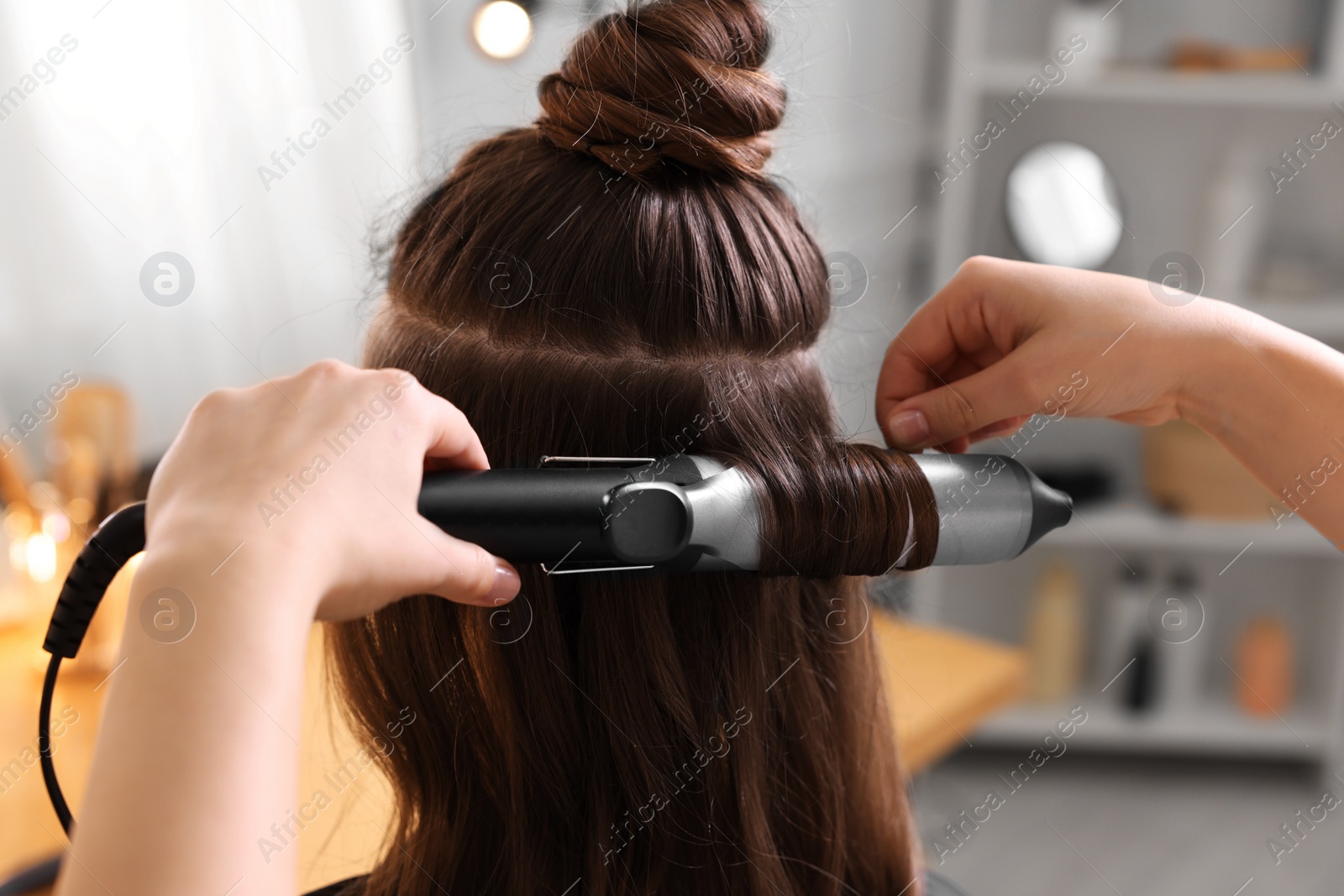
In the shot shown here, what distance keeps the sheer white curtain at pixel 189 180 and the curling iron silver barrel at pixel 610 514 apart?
2.39ft

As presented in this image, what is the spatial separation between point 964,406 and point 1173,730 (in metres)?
1.63

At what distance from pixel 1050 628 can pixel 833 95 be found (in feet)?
3.60

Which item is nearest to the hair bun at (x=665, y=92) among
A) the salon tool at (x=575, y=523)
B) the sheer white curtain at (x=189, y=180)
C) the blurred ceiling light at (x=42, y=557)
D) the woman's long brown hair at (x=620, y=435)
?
the woman's long brown hair at (x=620, y=435)

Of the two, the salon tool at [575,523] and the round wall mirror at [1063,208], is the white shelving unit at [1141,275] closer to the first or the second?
the round wall mirror at [1063,208]

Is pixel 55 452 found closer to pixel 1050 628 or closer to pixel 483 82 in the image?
pixel 483 82

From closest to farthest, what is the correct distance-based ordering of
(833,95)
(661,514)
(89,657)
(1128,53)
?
(661,514), (89,657), (833,95), (1128,53)

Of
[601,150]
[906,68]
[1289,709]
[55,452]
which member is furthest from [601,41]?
[1289,709]

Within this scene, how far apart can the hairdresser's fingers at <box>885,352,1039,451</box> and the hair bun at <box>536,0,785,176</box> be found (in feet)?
0.67

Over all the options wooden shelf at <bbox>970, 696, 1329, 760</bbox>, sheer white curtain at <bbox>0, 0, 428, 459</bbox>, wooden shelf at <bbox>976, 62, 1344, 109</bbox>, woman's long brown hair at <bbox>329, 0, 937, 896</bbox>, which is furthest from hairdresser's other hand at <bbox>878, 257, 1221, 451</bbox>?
wooden shelf at <bbox>970, 696, 1329, 760</bbox>

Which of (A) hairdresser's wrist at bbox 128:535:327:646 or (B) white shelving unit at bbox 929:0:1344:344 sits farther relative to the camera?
(B) white shelving unit at bbox 929:0:1344:344

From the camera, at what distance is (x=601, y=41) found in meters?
0.58

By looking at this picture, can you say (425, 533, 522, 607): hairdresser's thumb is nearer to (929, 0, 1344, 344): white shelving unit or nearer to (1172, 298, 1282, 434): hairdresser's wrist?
(1172, 298, 1282, 434): hairdresser's wrist

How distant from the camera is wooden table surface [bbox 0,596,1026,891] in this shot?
2.71ft

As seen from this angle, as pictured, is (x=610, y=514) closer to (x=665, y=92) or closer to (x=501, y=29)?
(x=665, y=92)
